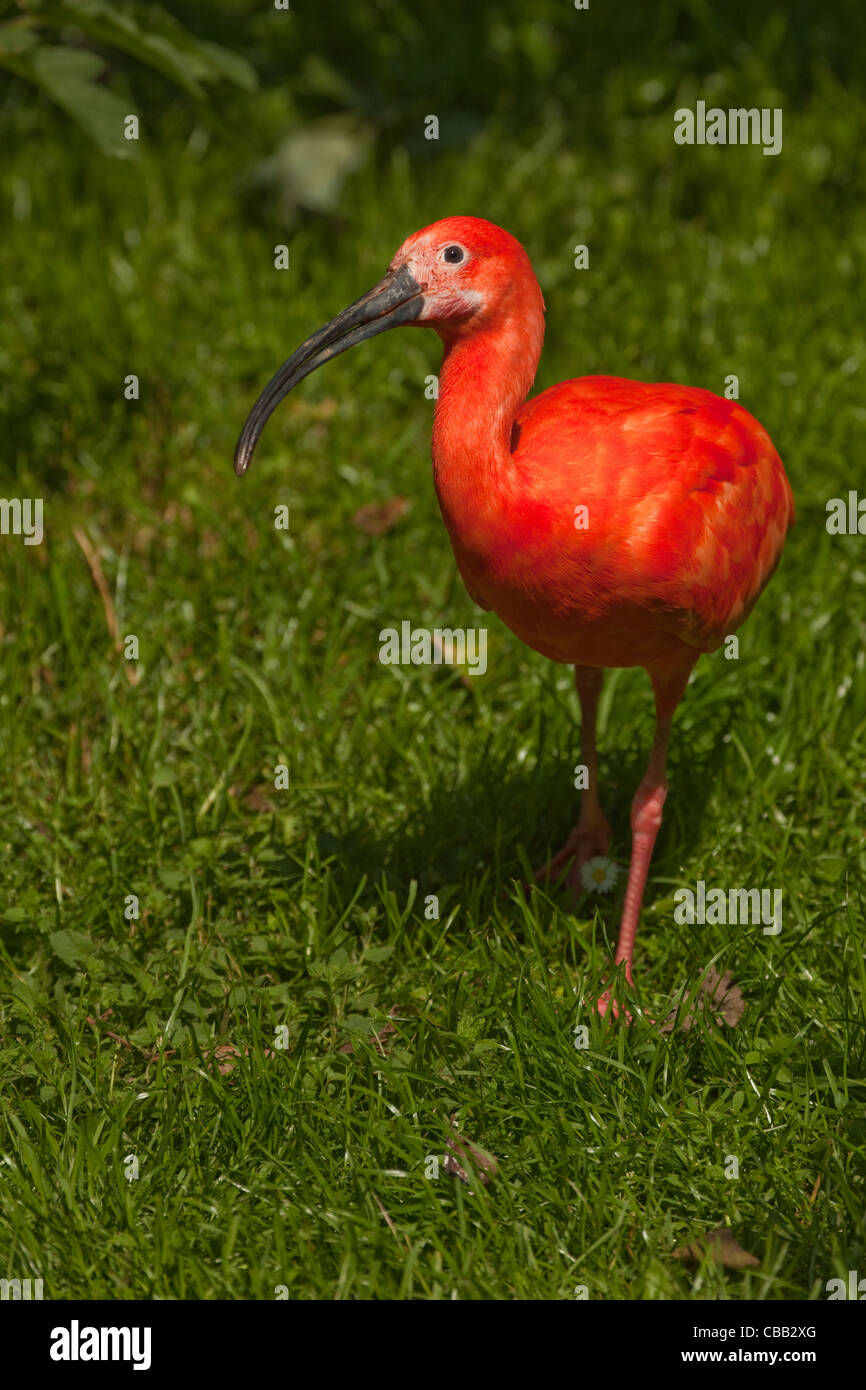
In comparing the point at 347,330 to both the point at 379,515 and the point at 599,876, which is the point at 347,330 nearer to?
the point at 599,876

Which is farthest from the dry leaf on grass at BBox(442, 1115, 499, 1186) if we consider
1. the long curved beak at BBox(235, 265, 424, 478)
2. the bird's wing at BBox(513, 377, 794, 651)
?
the long curved beak at BBox(235, 265, 424, 478)

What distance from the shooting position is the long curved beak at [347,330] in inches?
130

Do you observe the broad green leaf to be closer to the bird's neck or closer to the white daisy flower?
the bird's neck

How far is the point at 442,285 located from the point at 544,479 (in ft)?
1.64

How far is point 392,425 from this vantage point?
5859 millimetres

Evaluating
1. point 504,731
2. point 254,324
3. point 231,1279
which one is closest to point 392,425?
point 254,324

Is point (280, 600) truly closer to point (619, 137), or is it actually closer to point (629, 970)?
point (629, 970)

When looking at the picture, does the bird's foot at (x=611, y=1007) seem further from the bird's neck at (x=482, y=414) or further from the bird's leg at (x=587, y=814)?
the bird's neck at (x=482, y=414)

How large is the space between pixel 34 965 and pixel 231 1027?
0.58 meters

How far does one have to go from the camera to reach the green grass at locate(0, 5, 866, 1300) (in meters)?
3.21

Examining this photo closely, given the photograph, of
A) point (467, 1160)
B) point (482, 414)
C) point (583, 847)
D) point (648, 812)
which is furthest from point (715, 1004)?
point (482, 414)

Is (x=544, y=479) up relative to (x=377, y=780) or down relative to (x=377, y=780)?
up

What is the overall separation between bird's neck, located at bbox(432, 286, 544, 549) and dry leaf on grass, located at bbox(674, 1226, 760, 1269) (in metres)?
1.62

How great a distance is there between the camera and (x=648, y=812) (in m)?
3.89
